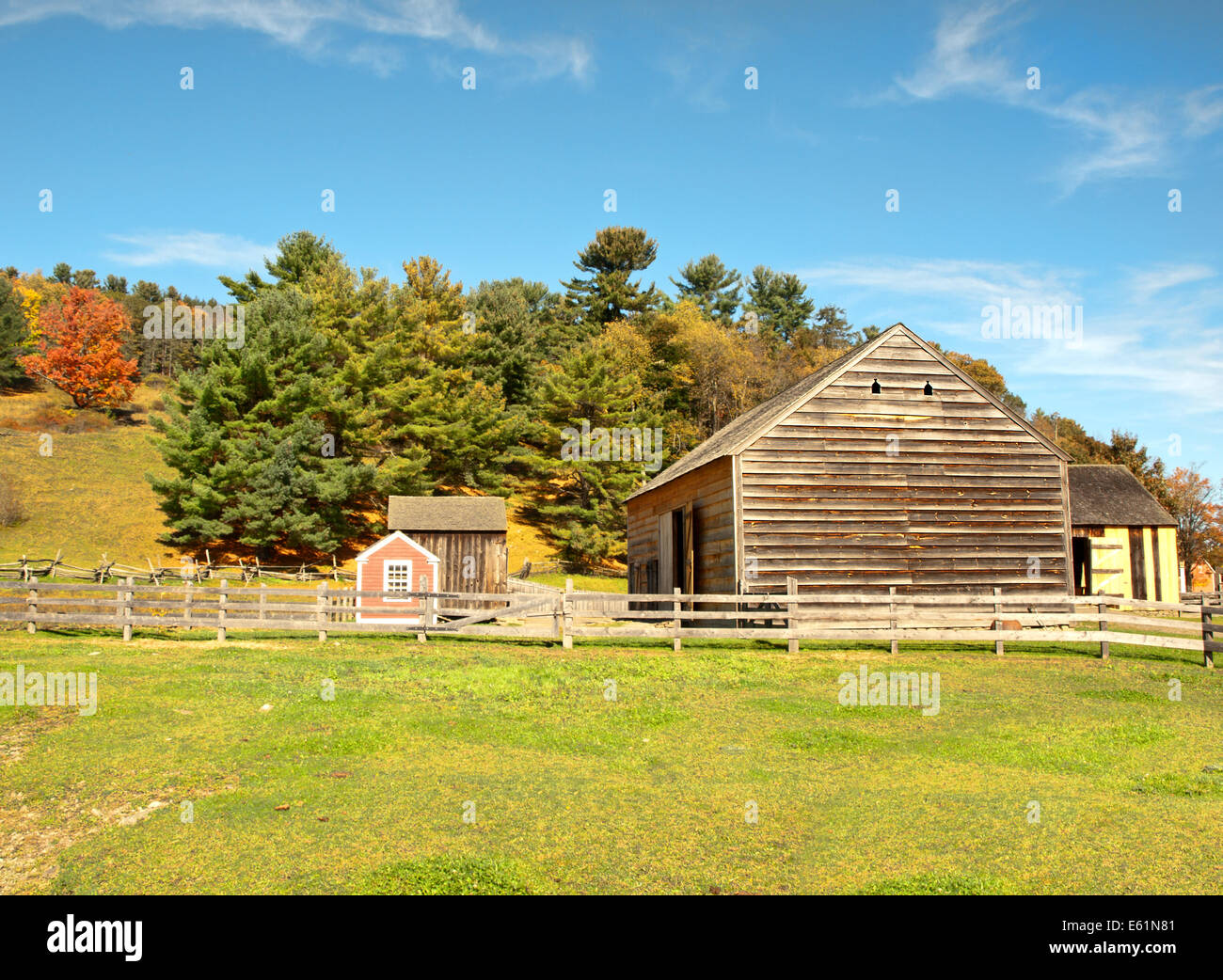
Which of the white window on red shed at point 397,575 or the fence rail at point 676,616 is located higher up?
the white window on red shed at point 397,575

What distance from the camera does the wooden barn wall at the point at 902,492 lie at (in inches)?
863

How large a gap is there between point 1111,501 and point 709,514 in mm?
19017

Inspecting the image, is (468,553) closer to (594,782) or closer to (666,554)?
(666,554)

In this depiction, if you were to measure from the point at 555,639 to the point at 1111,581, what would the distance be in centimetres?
2409

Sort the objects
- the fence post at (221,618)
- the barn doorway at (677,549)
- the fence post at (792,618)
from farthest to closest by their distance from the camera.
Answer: the barn doorway at (677,549)
the fence post at (221,618)
the fence post at (792,618)

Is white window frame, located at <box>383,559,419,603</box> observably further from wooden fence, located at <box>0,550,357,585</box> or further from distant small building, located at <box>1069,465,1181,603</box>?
distant small building, located at <box>1069,465,1181,603</box>

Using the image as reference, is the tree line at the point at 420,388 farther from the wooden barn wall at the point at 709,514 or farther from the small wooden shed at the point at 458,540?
the wooden barn wall at the point at 709,514

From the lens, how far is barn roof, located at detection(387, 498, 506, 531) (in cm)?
3266

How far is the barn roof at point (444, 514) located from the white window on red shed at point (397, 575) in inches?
95.8

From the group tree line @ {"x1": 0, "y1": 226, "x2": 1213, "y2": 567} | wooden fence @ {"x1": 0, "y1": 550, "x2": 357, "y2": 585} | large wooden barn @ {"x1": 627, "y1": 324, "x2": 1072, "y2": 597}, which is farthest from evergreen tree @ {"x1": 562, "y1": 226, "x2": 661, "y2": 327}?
large wooden barn @ {"x1": 627, "y1": 324, "x2": 1072, "y2": 597}

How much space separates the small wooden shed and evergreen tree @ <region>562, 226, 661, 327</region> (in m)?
41.4

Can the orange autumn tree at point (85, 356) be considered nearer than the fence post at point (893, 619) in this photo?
No

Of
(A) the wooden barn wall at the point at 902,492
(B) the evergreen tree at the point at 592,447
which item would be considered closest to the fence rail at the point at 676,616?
(A) the wooden barn wall at the point at 902,492
